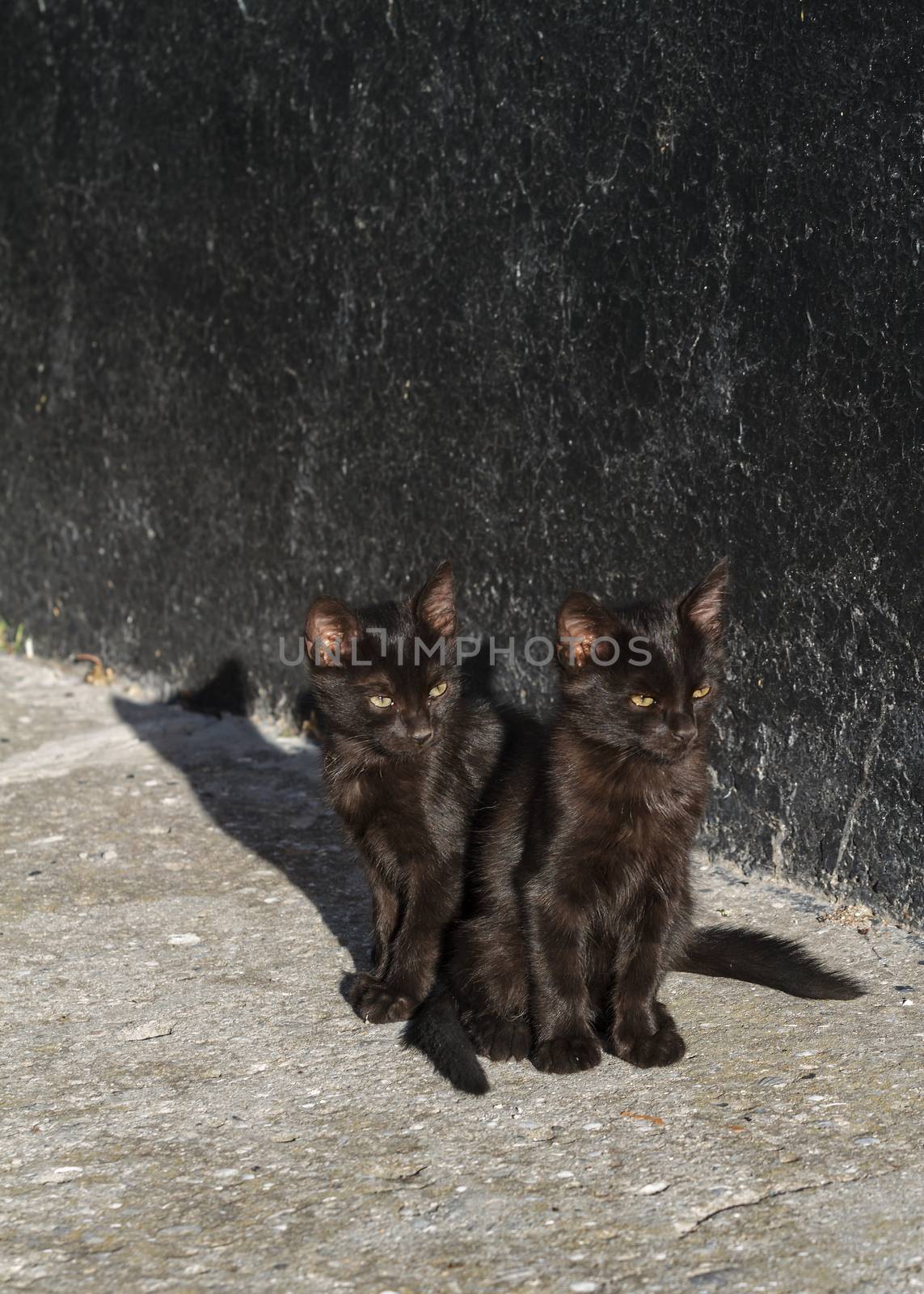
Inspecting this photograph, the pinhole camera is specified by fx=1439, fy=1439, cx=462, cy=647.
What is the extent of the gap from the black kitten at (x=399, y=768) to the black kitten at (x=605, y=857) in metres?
0.21

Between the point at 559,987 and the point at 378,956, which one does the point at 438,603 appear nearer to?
the point at 378,956

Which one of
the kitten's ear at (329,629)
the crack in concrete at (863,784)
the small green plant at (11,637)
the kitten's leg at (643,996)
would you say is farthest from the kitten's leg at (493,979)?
the small green plant at (11,637)

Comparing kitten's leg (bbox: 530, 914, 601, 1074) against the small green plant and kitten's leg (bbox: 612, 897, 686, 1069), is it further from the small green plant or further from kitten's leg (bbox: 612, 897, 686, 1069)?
the small green plant

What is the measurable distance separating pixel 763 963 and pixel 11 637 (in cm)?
487

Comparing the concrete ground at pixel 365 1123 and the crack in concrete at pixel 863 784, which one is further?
the crack in concrete at pixel 863 784

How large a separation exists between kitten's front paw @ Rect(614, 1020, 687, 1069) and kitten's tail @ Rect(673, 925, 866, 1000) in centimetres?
32

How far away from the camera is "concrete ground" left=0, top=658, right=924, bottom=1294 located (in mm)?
2557

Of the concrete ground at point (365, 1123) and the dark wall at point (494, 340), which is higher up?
the dark wall at point (494, 340)

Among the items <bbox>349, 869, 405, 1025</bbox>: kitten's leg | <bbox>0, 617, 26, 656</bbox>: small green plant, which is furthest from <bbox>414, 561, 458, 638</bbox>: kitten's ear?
<bbox>0, 617, 26, 656</bbox>: small green plant

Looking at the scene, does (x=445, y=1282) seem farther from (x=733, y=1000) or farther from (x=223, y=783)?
(x=223, y=783)

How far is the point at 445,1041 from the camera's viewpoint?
131 inches

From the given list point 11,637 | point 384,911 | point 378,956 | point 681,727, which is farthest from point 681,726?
point 11,637

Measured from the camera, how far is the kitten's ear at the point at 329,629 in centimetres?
378

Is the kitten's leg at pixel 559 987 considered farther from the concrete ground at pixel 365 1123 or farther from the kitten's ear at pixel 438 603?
the kitten's ear at pixel 438 603
